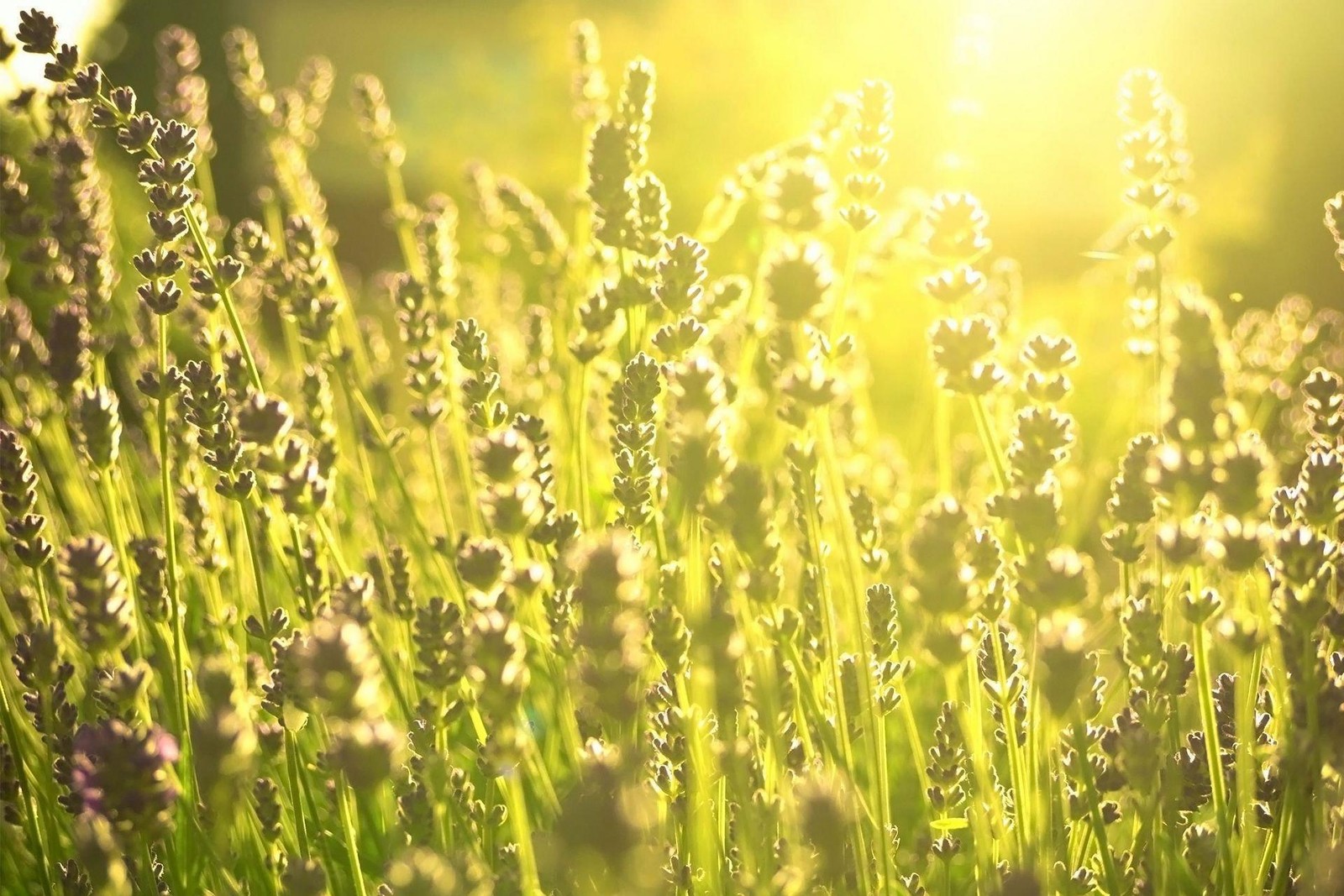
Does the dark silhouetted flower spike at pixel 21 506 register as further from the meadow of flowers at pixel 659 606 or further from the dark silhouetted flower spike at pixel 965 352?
the dark silhouetted flower spike at pixel 965 352

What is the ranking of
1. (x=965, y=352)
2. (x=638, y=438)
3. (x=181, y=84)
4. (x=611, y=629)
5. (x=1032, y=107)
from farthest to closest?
1. (x=1032, y=107)
2. (x=181, y=84)
3. (x=638, y=438)
4. (x=965, y=352)
5. (x=611, y=629)

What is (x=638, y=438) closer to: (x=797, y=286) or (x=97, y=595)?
(x=797, y=286)

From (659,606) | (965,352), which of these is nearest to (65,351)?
(659,606)

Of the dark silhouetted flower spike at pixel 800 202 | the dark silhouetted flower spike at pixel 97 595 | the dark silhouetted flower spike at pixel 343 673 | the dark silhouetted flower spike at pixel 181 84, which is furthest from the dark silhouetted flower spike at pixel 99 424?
the dark silhouetted flower spike at pixel 181 84

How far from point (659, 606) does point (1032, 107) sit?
650 cm

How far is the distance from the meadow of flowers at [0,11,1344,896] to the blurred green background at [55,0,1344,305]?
5.10 metres

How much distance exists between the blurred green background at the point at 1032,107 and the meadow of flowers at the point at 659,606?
5.10 meters

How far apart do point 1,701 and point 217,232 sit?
→ 144cm

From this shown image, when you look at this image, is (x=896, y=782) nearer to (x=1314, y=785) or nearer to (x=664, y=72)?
(x=1314, y=785)

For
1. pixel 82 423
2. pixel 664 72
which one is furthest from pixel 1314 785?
pixel 664 72

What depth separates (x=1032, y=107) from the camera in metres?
7.29

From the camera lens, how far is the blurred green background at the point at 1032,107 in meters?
7.32

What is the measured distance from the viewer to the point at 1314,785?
4.22 feet

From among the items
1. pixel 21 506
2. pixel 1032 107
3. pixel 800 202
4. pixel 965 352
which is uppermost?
pixel 1032 107
